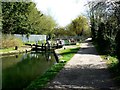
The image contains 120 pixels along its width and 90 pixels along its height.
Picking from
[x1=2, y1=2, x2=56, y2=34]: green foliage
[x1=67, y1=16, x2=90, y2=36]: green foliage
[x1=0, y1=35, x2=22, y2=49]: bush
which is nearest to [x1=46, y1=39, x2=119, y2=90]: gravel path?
[x1=0, y1=35, x2=22, y2=49]: bush

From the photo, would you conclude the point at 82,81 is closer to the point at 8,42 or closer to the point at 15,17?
the point at 8,42

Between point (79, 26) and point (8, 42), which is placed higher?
point (79, 26)

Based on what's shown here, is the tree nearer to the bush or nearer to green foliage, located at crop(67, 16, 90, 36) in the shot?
green foliage, located at crop(67, 16, 90, 36)

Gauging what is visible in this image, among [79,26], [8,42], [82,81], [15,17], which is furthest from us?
[79,26]

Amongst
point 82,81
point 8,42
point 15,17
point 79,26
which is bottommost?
point 82,81

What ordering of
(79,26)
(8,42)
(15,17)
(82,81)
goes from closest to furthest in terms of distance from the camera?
(82,81)
(8,42)
(15,17)
(79,26)

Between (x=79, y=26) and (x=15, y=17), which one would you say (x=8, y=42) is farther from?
(x=79, y=26)

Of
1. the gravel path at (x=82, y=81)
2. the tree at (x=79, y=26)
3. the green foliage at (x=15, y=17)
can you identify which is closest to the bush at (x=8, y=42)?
the green foliage at (x=15, y=17)

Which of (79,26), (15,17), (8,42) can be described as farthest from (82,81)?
(79,26)

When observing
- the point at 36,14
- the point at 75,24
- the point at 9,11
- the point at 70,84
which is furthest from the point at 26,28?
the point at 70,84

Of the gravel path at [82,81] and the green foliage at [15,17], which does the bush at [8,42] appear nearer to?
the green foliage at [15,17]

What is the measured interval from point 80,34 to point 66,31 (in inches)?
324

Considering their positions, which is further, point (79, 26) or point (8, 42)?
point (79, 26)

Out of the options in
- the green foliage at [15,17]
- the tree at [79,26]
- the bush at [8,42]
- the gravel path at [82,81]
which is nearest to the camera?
the gravel path at [82,81]
